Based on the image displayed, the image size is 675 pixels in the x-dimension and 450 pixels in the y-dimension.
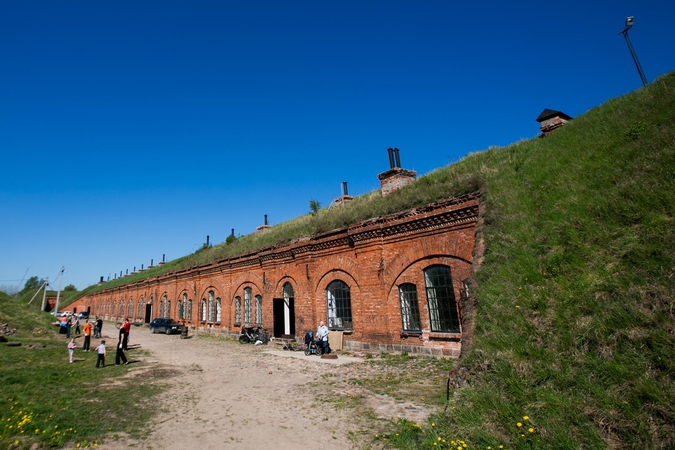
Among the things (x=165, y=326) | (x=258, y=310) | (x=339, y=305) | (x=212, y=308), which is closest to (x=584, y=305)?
(x=339, y=305)

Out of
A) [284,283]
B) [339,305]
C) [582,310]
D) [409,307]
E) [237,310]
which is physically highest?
[284,283]

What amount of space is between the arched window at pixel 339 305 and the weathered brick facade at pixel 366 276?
0.12 meters

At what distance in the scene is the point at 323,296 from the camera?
15594 millimetres

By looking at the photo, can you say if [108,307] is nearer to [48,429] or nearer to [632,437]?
[48,429]

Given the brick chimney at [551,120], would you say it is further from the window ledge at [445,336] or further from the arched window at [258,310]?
the arched window at [258,310]

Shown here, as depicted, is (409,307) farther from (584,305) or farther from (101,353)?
(101,353)

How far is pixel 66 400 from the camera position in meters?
7.80

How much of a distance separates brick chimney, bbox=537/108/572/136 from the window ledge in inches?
350

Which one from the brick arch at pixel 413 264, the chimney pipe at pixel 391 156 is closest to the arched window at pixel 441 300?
the brick arch at pixel 413 264

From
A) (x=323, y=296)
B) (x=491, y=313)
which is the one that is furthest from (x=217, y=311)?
(x=491, y=313)

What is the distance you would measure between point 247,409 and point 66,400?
14.4 feet

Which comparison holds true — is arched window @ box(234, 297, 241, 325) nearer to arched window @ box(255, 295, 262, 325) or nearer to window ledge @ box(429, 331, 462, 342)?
arched window @ box(255, 295, 262, 325)

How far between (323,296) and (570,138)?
437 inches

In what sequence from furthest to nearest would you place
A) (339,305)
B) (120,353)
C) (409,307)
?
(339,305) → (120,353) → (409,307)
